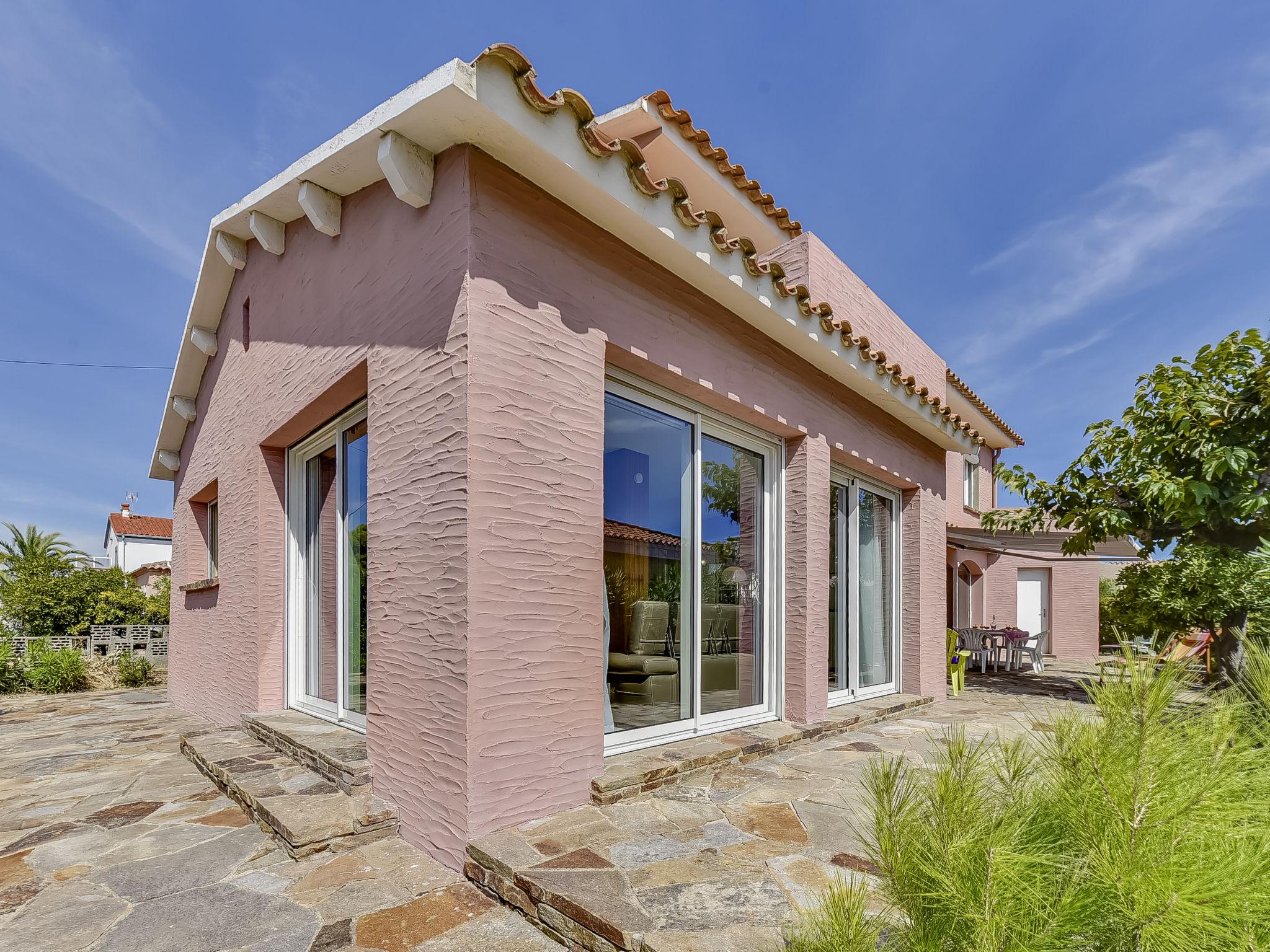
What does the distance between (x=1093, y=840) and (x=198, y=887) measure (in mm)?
4253

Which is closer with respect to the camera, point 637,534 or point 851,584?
point 637,534

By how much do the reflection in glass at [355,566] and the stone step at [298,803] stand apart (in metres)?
0.71

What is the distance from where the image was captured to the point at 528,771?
392cm

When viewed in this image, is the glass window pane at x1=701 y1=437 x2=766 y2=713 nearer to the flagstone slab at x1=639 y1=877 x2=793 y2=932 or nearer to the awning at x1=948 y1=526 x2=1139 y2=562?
the flagstone slab at x1=639 y1=877 x2=793 y2=932

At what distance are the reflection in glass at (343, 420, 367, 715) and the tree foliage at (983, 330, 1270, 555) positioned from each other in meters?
9.95

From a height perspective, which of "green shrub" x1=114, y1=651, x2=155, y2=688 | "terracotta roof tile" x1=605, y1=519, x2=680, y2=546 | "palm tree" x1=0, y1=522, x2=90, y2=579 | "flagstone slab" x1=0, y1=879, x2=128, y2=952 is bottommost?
"green shrub" x1=114, y1=651, x2=155, y2=688

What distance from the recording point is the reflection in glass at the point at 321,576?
249 inches

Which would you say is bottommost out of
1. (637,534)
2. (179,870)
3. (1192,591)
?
(179,870)

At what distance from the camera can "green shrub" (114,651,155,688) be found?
13844 millimetres

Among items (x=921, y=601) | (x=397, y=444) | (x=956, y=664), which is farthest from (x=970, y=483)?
(x=397, y=444)

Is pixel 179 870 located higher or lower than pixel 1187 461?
lower

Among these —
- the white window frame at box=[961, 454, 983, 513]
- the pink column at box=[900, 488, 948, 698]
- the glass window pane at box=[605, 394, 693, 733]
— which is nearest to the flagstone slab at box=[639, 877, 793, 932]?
the glass window pane at box=[605, 394, 693, 733]

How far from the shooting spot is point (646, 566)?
5.52 meters

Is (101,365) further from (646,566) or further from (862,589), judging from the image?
(862,589)
